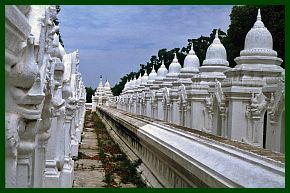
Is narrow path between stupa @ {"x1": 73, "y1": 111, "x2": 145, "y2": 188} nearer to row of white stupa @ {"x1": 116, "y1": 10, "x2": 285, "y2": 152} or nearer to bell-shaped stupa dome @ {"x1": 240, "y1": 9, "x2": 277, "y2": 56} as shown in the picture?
row of white stupa @ {"x1": 116, "y1": 10, "x2": 285, "y2": 152}

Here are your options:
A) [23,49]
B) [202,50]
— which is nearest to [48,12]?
[23,49]

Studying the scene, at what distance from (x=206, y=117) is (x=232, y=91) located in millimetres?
4227

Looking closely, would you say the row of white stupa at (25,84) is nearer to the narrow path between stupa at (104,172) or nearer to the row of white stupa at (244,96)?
the narrow path between stupa at (104,172)

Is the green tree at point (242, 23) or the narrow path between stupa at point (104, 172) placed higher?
the green tree at point (242, 23)

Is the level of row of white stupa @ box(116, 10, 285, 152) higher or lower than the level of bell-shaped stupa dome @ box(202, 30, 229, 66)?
lower

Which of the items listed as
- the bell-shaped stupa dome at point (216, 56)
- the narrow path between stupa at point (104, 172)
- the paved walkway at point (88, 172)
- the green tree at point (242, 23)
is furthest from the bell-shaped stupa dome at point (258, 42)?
the green tree at point (242, 23)

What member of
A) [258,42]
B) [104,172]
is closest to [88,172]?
[104,172]

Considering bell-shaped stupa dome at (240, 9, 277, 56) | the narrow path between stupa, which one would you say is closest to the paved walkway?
the narrow path between stupa

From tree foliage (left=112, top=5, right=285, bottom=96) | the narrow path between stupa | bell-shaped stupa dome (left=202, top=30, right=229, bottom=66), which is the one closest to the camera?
the narrow path between stupa

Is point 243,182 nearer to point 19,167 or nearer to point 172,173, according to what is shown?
point 19,167

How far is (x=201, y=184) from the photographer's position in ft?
13.3

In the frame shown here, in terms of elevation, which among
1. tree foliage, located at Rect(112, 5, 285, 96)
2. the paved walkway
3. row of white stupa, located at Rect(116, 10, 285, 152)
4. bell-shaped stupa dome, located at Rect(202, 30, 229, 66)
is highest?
tree foliage, located at Rect(112, 5, 285, 96)

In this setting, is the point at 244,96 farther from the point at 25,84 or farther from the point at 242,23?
the point at 242,23

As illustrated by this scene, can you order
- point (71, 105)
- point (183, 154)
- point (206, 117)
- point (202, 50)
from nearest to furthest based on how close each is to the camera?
1. point (183, 154)
2. point (71, 105)
3. point (206, 117)
4. point (202, 50)
